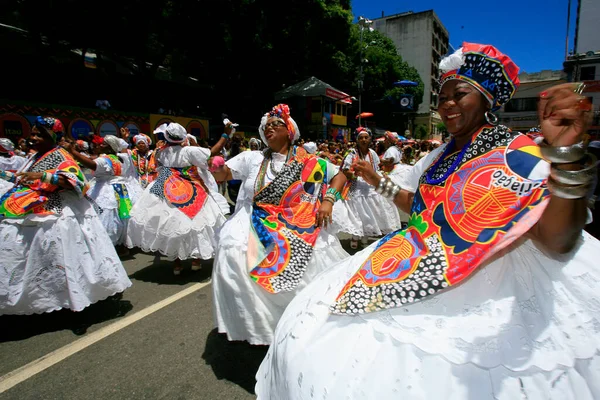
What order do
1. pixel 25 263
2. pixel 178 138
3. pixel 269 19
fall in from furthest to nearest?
1. pixel 269 19
2. pixel 178 138
3. pixel 25 263

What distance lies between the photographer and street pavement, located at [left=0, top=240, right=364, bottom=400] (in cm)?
266

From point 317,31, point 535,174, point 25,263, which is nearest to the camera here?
point 535,174

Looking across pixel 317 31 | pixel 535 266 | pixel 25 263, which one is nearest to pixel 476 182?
pixel 535 266

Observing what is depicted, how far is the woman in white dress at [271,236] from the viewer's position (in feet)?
9.11

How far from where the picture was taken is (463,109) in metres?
1.67

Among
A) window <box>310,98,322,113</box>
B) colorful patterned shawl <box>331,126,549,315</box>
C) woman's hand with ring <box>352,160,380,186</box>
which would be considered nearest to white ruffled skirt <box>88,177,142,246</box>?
woman's hand with ring <box>352,160,380,186</box>

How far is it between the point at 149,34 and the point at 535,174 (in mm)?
21407

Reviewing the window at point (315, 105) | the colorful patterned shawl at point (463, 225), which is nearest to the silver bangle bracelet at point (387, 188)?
the colorful patterned shawl at point (463, 225)

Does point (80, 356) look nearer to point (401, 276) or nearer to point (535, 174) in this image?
point (401, 276)

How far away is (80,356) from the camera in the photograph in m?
3.07

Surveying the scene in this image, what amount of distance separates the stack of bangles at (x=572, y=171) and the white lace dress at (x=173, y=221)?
4.57 metres

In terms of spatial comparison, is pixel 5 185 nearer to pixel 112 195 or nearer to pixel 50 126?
pixel 112 195

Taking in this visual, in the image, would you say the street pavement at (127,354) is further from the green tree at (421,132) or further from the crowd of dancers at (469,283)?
the green tree at (421,132)

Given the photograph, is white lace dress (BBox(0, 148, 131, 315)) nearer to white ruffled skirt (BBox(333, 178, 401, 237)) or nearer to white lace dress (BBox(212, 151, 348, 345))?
white lace dress (BBox(212, 151, 348, 345))
